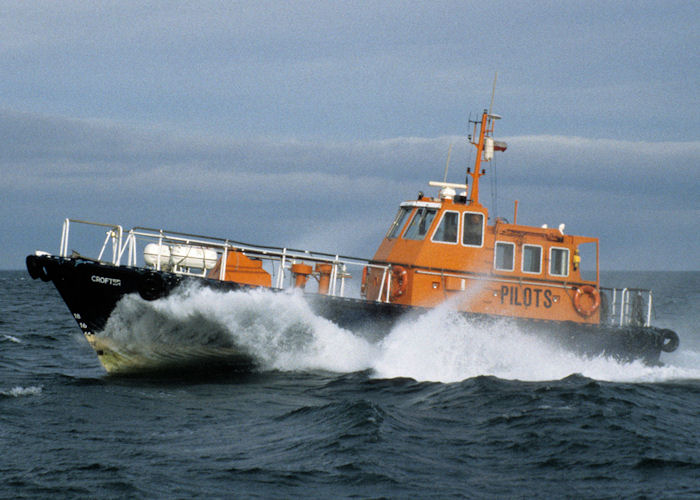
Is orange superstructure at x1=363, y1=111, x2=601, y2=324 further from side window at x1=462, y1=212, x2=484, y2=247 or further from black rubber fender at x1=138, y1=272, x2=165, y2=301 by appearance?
black rubber fender at x1=138, y1=272, x2=165, y2=301

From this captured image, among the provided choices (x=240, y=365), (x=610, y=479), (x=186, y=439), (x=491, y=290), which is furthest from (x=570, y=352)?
(x=186, y=439)

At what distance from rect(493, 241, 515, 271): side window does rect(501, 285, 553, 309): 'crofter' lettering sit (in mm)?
341

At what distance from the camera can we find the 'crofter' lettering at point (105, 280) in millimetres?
11055

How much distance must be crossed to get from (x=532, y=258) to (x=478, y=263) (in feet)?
3.38

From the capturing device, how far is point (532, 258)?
43.0ft

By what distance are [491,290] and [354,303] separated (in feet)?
8.20

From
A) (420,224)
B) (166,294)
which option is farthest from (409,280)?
(166,294)

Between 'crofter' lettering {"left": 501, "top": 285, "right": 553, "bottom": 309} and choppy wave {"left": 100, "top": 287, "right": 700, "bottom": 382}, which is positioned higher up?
'crofter' lettering {"left": 501, "top": 285, "right": 553, "bottom": 309}

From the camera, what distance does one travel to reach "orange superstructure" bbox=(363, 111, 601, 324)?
492 inches

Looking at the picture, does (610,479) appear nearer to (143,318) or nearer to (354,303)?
(354,303)

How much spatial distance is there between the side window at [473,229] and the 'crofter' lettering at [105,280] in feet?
18.2

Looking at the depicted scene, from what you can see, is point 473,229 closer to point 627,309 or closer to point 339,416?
point 627,309

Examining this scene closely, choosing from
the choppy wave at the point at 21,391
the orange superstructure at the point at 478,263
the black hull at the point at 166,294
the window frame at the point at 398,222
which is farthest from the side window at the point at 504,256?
the choppy wave at the point at 21,391

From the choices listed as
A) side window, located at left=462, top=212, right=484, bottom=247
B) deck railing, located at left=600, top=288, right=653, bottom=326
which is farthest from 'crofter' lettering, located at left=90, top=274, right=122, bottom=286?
deck railing, located at left=600, top=288, right=653, bottom=326
